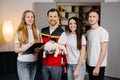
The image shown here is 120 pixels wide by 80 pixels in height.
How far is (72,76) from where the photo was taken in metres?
2.76

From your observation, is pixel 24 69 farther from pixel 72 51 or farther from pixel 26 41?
pixel 72 51

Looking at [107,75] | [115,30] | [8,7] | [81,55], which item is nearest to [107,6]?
[115,30]

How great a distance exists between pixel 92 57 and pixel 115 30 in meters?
2.85

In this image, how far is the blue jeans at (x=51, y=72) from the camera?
104 inches

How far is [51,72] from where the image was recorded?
8.73 ft

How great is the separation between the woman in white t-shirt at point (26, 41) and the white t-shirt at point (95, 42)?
645 mm

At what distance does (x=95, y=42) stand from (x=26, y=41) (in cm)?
83

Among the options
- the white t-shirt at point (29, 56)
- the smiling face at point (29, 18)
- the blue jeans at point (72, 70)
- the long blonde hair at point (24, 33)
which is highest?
the smiling face at point (29, 18)

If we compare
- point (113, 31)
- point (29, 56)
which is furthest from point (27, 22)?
point (113, 31)

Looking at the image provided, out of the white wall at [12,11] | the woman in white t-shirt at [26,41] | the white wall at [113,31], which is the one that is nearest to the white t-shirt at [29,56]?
the woman in white t-shirt at [26,41]

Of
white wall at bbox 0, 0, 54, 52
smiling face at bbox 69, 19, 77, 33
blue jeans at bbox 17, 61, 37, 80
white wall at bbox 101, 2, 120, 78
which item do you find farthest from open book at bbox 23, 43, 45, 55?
white wall at bbox 0, 0, 54, 52

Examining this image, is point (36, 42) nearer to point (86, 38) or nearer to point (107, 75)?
point (86, 38)

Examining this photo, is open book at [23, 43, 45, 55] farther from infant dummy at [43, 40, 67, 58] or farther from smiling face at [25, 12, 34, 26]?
smiling face at [25, 12, 34, 26]

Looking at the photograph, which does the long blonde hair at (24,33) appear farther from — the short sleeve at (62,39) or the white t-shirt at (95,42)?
the white t-shirt at (95,42)
